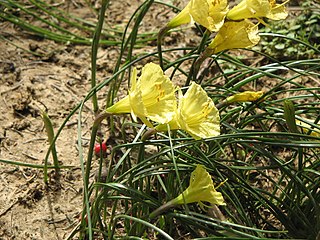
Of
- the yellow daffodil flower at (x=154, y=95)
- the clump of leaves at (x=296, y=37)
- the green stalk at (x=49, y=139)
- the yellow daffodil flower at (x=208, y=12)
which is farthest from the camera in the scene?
the clump of leaves at (x=296, y=37)

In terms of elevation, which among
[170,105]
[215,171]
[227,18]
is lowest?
[215,171]

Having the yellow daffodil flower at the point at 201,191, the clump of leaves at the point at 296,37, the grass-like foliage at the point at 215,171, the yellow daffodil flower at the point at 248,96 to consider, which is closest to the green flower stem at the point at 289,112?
the grass-like foliage at the point at 215,171

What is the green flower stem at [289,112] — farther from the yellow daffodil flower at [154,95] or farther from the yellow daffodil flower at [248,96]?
the yellow daffodil flower at [154,95]

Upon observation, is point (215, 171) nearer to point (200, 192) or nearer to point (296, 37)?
point (200, 192)

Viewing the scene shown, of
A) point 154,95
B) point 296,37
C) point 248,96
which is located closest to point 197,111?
point 154,95

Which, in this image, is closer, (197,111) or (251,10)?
(197,111)
